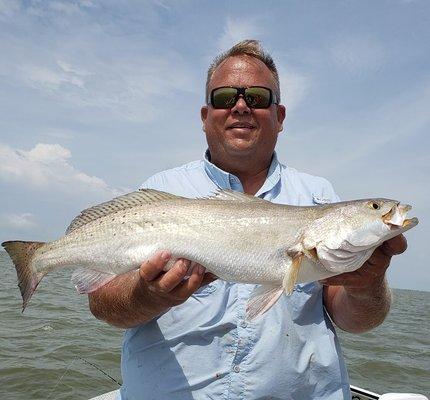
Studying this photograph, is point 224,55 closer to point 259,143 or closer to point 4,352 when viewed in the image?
point 259,143

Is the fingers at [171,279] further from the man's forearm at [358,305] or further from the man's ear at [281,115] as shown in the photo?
the man's ear at [281,115]

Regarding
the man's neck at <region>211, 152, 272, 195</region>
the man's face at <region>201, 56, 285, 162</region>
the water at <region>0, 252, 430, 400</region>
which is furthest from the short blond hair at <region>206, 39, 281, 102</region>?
the water at <region>0, 252, 430, 400</region>

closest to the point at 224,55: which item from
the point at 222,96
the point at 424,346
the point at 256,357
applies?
the point at 222,96

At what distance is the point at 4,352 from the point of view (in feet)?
35.2

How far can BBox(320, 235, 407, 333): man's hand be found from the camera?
3.18 metres

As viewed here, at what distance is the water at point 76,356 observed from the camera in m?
9.41

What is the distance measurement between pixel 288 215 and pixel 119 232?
1269 millimetres

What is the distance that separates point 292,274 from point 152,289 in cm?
96

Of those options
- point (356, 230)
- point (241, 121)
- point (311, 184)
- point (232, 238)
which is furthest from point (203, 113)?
point (356, 230)

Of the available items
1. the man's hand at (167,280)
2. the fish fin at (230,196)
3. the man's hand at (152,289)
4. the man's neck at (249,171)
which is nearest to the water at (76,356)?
the man's hand at (152,289)

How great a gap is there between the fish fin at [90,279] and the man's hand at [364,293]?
5.26ft

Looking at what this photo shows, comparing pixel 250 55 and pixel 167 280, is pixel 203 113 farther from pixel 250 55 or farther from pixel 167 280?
pixel 167 280

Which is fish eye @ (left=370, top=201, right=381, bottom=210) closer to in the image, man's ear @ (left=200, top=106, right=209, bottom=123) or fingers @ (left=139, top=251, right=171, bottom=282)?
fingers @ (left=139, top=251, right=171, bottom=282)

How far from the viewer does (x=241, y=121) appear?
4.19 m
